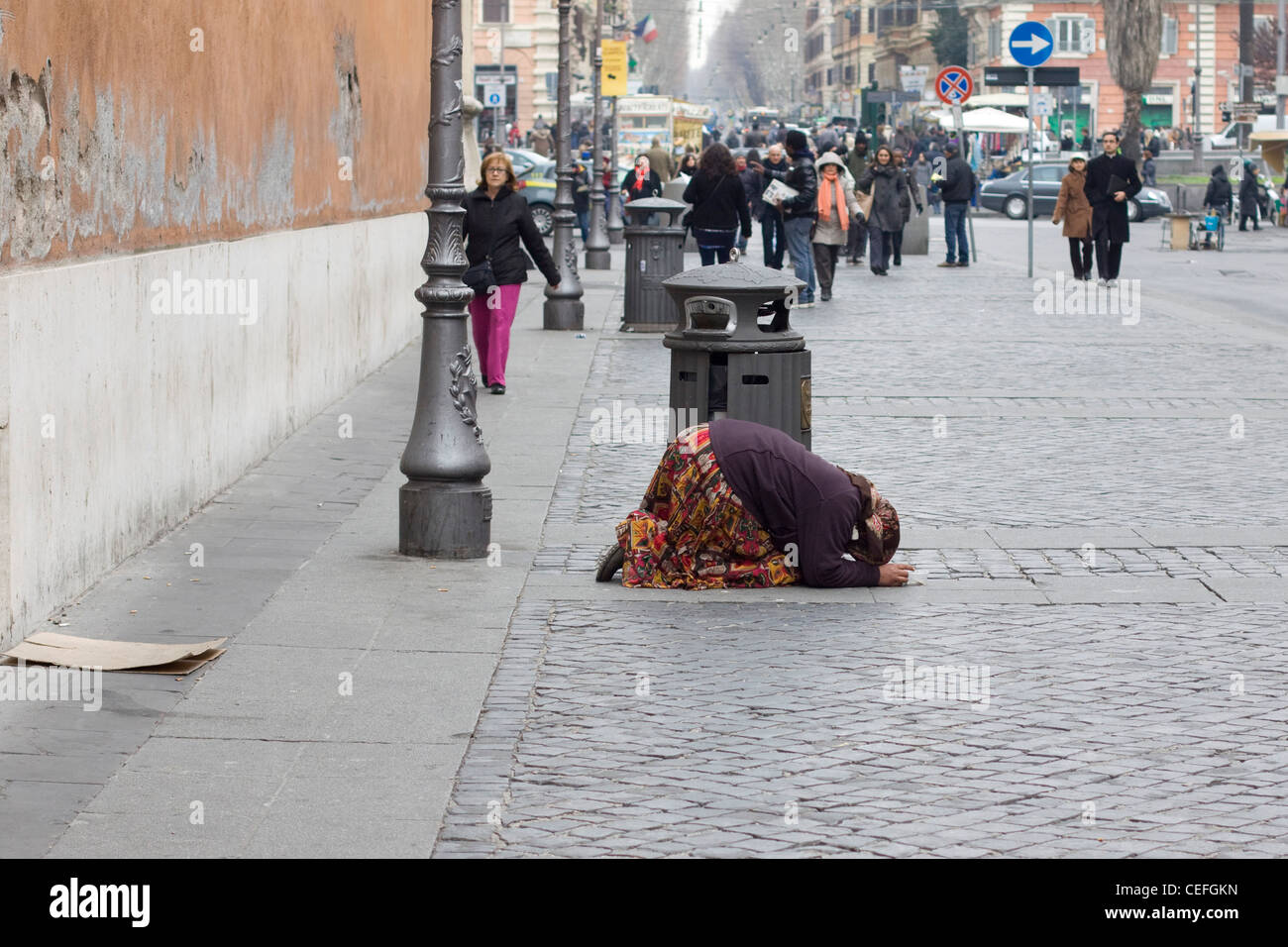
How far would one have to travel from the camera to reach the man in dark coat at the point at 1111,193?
24.4 m

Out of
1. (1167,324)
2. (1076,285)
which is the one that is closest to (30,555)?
(1167,324)

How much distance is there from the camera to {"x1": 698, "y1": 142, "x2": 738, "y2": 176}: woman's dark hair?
20953 millimetres

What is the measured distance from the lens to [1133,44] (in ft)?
186

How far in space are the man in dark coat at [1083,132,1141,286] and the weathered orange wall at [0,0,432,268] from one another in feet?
35.7

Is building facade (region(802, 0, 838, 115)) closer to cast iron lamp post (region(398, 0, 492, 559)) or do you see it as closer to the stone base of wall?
the stone base of wall

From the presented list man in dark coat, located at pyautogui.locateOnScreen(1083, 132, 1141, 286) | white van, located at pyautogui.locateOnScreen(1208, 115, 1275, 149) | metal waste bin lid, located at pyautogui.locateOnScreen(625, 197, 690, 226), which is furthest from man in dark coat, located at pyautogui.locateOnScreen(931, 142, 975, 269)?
white van, located at pyautogui.locateOnScreen(1208, 115, 1275, 149)

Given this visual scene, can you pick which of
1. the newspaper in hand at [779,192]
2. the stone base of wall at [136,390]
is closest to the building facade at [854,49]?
the newspaper in hand at [779,192]

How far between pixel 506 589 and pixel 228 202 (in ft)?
12.5

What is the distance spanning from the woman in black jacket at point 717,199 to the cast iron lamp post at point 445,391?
1210 centimetres

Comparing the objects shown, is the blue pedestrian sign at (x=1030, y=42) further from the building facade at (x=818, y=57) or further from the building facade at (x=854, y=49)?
the building facade at (x=818, y=57)

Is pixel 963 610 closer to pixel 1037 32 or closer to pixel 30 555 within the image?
pixel 30 555

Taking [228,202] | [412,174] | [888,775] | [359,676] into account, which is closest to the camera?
[888,775]

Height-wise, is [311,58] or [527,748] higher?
[311,58]

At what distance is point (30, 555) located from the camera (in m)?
7.29
